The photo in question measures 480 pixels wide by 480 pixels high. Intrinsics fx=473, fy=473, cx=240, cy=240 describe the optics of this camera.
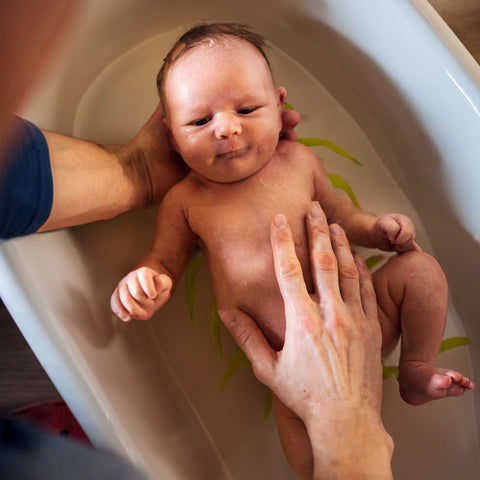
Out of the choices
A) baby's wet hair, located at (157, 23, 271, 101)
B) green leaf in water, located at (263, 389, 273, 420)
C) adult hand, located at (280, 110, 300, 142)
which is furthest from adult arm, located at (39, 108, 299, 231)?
green leaf in water, located at (263, 389, 273, 420)

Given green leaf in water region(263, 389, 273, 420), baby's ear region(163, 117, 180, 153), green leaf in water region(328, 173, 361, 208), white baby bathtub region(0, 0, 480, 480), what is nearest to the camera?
white baby bathtub region(0, 0, 480, 480)

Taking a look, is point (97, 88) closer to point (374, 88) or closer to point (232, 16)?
point (232, 16)

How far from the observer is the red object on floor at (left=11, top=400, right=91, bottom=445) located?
1.16 metres

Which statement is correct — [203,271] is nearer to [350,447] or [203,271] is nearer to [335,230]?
[335,230]

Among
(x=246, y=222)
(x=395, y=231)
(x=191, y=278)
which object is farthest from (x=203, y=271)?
(x=395, y=231)

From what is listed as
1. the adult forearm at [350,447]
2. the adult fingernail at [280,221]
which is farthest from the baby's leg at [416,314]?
the adult fingernail at [280,221]

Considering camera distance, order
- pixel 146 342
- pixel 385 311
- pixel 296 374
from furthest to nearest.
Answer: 1. pixel 146 342
2. pixel 385 311
3. pixel 296 374

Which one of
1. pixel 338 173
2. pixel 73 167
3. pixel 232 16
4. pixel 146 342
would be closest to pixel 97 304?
pixel 146 342

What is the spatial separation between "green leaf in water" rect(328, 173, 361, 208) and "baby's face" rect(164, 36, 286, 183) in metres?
0.34

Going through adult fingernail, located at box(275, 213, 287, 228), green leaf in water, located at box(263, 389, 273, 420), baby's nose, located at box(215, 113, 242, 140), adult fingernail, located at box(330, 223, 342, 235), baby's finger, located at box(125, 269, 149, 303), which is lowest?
green leaf in water, located at box(263, 389, 273, 420)

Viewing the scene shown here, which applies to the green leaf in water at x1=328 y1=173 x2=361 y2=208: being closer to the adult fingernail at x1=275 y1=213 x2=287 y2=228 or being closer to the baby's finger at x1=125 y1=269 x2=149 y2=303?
A: the adult fingernail at x1=275 y1=213 x2=287 y2=228

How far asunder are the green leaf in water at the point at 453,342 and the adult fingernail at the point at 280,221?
54 cm

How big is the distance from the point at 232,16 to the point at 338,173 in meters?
0.50

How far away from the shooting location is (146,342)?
1.05 metres
